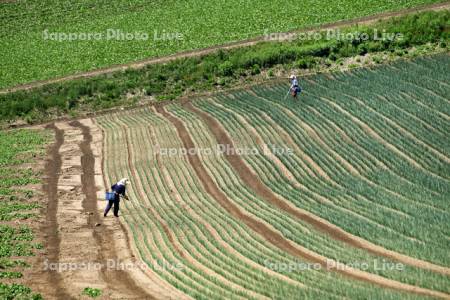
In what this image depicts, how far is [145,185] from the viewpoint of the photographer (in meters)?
31.0

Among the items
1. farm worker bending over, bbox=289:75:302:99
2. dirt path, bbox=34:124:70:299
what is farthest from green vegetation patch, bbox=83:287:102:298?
farm worker bending over, bbox=289:75:302:99

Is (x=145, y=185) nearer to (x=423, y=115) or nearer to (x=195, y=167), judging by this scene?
(x=195, y=167)

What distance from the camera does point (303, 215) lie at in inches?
1015

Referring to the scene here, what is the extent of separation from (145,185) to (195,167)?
2.88m

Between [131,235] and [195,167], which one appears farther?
[195,167]

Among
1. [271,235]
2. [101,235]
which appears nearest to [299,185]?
[271,235]

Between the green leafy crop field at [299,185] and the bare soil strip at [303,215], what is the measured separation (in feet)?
0.22

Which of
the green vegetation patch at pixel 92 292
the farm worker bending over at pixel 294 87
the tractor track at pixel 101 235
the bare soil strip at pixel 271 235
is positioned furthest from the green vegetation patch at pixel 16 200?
the farm worker bending over at pixel 294 87

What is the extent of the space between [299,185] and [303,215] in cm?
349

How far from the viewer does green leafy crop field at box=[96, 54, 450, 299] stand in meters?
20.1

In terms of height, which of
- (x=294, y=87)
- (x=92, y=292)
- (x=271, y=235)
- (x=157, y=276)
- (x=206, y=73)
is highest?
(x=92, y=292)

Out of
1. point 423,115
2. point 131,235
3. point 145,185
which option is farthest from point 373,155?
point 131,235

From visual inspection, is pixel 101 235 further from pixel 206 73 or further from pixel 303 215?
pixel 206 73

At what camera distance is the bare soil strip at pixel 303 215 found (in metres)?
20.8
